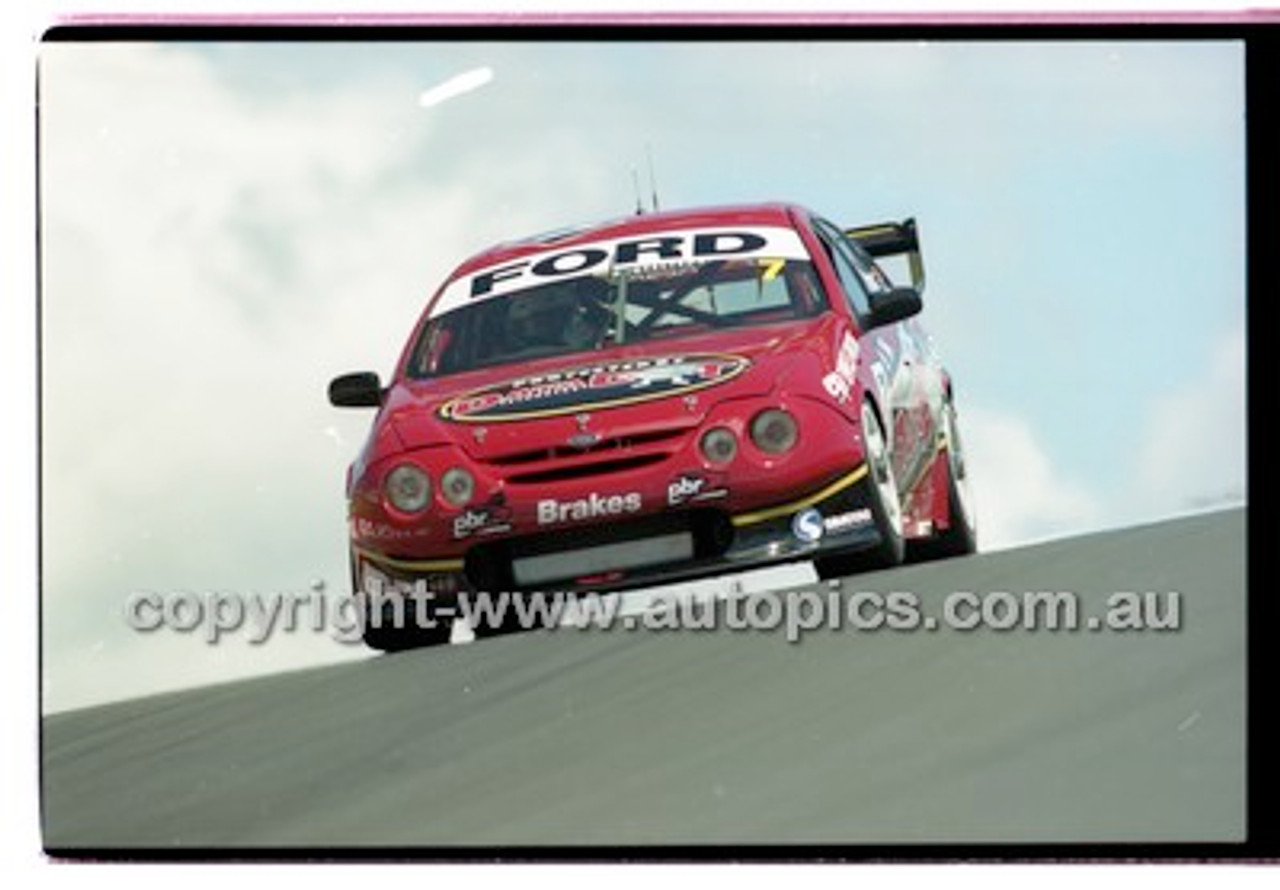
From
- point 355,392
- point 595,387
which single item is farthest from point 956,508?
point 355,392

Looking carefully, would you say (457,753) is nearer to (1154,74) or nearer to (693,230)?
(693,230)

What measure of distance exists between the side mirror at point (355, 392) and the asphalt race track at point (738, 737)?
58cm

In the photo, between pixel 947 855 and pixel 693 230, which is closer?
pixel 947 855

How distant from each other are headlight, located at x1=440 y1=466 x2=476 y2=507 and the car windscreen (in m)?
0.30

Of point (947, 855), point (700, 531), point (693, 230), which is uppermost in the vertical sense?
point (693, 230)

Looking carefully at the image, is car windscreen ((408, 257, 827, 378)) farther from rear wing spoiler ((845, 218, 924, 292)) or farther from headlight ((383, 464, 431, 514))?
headlight ((383, 464, 431, 514))

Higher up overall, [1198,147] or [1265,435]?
[1198,147]

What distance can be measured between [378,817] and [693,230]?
156cm

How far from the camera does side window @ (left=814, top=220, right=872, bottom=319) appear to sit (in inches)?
341

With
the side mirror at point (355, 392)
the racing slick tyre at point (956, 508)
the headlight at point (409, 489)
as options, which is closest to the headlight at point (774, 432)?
the racing slick tyre at point (956, 508)

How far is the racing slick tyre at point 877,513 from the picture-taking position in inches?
334

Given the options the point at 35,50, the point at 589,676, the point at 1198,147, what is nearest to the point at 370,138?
the point at 35,50

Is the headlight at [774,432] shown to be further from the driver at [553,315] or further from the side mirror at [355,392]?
the side mirror at [355,392]

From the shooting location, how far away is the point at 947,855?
8.09 m
